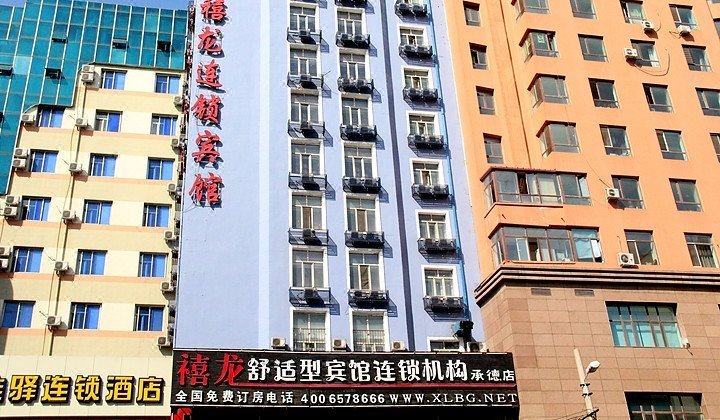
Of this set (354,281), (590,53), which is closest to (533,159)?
(590,53)

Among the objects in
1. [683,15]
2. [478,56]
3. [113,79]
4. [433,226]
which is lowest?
[433,226]

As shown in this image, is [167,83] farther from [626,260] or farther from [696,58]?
[696,58]

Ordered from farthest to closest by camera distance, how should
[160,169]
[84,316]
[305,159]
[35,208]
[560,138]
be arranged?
[160,169] < [35,208] < [305,159] < [560,138] < [84,316]

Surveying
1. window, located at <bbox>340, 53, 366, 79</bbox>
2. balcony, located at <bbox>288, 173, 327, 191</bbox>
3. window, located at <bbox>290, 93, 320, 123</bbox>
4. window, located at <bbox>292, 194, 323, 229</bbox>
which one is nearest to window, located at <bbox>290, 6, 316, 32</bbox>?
window, located at <bbox>340, 53, 366, 79</bbox>

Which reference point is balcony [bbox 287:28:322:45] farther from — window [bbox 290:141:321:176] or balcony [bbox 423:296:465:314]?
balcony [bbox 423:296:465:314]

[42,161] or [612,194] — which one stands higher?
[42,161]

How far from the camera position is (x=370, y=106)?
34094 mm

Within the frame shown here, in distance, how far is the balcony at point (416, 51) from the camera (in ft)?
118

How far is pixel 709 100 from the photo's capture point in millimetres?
34312

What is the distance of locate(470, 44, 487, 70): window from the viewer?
1398 inches

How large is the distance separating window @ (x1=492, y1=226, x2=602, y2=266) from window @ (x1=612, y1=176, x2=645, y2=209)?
238cm

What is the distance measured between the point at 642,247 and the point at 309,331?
14.0m

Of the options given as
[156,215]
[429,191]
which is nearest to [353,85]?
[429,191]

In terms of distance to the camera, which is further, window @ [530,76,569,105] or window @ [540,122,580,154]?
window @ [530,76,569,105]
